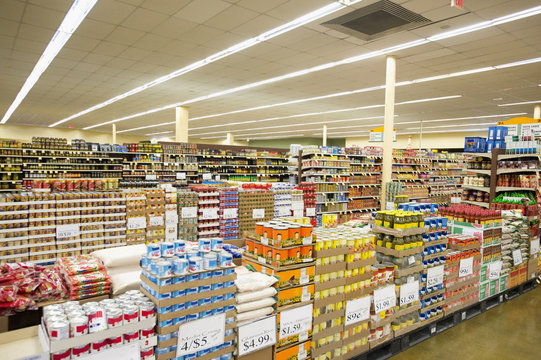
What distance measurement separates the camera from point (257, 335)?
8.63ft

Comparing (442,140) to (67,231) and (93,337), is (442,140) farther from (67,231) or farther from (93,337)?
(93,337)

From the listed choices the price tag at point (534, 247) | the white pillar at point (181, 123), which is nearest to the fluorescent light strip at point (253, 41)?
the white pillar at point (181, 123)

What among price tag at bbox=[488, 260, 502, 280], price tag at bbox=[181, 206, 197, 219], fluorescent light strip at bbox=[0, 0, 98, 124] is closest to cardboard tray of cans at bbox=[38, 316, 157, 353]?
price tag at bbox=[181, 206, 197, 219]

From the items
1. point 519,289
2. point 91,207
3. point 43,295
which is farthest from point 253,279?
point 519,289

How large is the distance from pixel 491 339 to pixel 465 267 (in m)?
0.87

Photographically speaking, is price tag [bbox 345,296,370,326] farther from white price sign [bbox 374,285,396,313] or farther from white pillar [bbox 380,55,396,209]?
white pillar [bbox 380,55,396,209]

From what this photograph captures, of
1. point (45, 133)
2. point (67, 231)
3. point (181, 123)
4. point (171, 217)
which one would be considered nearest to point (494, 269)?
point (171, 217)

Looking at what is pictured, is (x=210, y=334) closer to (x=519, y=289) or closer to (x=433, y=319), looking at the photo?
(x=433, y=319)

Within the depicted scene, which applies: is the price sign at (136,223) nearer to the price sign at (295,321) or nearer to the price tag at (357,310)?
the price sign at (295,321)

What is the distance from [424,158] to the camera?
43.5 feet

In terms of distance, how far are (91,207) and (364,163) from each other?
8.56 m

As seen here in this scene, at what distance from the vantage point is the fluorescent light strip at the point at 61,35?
19.1 feet

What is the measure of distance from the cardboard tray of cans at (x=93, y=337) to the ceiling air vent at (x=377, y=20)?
5146 millimetres

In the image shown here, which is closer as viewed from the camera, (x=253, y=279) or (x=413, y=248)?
(x=253, y=279)
